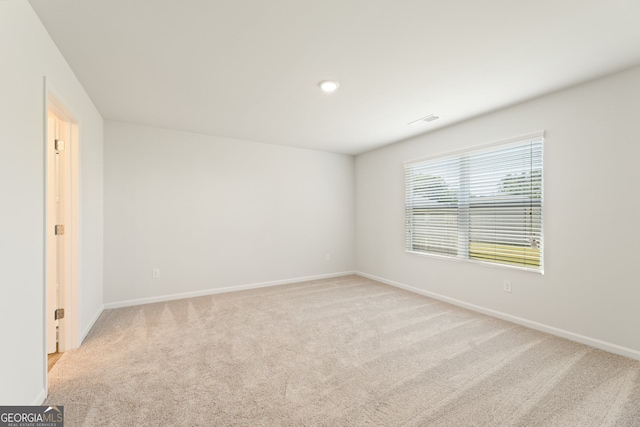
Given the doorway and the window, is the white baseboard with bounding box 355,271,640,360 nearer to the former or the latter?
the window

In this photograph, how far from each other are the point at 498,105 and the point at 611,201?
4.65 ft

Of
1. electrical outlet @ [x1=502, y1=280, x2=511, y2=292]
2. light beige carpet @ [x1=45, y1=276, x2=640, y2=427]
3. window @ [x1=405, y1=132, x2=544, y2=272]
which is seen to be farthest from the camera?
electrical outlet @ [x1=502, y1=280, x2=511, y2=292]

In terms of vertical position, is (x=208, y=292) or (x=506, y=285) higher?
(x=506, y=285)

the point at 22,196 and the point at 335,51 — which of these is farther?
the point at 335,51

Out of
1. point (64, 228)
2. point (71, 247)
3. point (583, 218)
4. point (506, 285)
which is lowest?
point (506, 285)

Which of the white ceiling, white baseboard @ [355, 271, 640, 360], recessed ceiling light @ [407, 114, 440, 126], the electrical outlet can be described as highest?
the white ceiling

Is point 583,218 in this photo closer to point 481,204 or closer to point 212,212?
point 481,204

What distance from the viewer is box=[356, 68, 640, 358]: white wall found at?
2.32 meters

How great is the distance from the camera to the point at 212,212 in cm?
421

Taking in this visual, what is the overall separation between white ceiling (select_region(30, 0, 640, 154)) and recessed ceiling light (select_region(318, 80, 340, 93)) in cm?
7

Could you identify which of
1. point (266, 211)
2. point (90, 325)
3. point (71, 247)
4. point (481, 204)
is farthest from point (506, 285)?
point (90, 325)

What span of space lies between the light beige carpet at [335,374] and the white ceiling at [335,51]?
2457 mm

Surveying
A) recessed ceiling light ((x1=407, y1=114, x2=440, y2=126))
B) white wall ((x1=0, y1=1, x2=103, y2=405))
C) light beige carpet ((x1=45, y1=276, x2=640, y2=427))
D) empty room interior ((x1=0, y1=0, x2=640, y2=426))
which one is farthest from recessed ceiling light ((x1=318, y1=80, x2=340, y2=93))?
light beige carpet ((x1=45, y1=276, x2=640, y2=427))

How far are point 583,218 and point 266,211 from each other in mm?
4006
